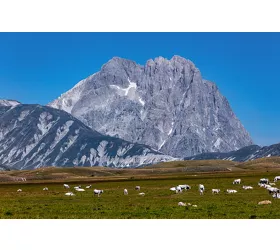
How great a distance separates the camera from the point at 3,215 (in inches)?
1590

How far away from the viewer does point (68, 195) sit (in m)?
68.1

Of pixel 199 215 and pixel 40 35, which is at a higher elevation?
pixel 40 35
